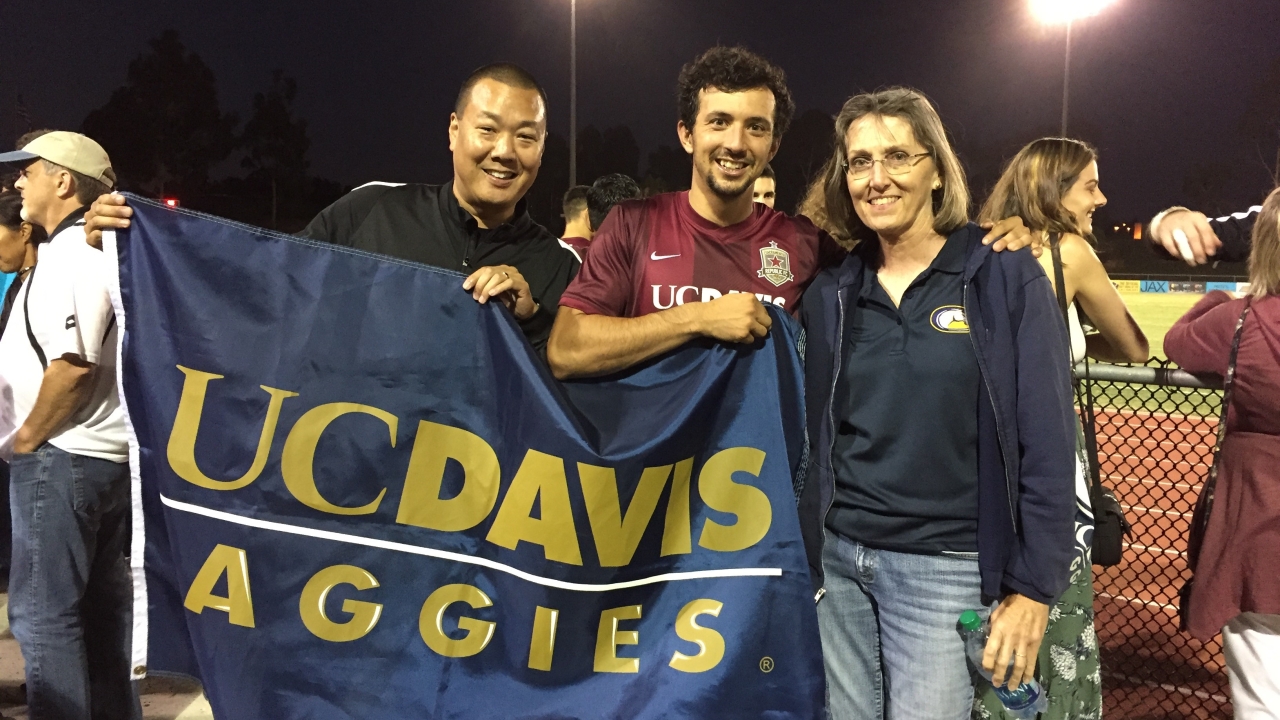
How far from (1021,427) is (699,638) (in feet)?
3.28

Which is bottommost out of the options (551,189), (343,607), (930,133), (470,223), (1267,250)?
(343,607)

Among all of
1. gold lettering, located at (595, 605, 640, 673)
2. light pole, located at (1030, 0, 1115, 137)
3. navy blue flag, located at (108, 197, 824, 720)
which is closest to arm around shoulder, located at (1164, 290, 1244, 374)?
navy blue flag, located at (108, 197, 824, 720)

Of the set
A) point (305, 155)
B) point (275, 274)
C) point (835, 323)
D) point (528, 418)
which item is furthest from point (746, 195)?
point (305, 155)

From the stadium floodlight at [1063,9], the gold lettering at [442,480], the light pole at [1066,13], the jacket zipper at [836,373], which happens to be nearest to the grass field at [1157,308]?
the light pole at [1066,13]

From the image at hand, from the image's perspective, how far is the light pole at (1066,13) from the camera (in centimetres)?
1708

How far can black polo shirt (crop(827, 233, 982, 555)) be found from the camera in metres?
2.10

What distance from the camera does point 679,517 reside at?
90.8 inches

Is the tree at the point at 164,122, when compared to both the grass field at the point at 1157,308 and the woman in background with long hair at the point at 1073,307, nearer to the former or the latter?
the grass field at the point at 1157,308

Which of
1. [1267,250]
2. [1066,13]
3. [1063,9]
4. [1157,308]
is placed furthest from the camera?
[1157,308]

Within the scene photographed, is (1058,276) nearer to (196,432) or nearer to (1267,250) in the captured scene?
(1267,250)

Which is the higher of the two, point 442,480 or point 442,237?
point 442,237

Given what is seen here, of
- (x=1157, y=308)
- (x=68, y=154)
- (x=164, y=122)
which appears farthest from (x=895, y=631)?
(x=164, y=122)

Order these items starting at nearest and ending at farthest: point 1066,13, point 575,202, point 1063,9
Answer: point 575,202 → point 1066,13 → point 1063,9

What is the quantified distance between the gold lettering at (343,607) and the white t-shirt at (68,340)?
114 centimetres
